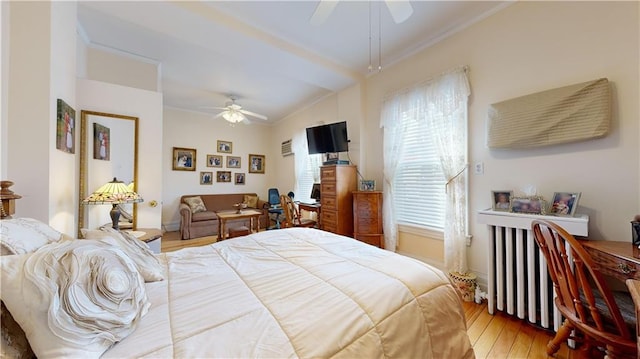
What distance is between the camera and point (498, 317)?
1.99 meters

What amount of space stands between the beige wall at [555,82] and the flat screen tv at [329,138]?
1351 mm

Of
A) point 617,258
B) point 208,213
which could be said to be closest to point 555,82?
point 617,258

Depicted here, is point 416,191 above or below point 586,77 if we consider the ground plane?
below

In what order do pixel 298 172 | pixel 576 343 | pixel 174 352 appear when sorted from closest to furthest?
1. pixel 174 352
2. pixel 576 343
3. pixel 298 172

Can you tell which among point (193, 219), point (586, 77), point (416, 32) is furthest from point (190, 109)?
point (586, 77)

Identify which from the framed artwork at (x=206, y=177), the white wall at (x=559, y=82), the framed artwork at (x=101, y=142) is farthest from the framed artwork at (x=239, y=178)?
the white wall at (x=559, y=82)

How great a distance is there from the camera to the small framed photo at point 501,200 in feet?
6.93

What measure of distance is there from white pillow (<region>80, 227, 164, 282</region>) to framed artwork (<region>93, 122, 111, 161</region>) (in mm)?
1787

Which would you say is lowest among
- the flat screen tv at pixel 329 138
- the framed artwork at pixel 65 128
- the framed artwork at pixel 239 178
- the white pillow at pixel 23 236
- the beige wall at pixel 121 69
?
the white pillow at pixel 23 236

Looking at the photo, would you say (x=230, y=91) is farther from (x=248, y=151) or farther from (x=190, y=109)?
(x=248, y=151)

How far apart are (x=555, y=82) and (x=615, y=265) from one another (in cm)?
146

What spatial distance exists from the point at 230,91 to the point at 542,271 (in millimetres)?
4807

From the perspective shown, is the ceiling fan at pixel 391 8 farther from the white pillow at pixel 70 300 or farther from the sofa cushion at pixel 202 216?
the sofa cushion at pixel 202 216

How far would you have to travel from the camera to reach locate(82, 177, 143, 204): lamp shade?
2.07 metres
